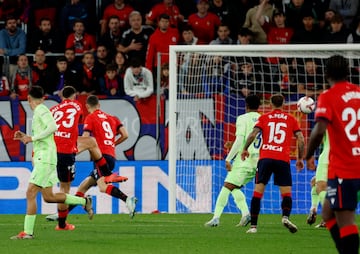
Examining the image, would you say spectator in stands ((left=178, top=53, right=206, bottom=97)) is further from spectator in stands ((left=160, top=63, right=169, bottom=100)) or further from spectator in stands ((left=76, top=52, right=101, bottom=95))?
spectator in stands ((left=76, top=52, right=101, bottom=95))

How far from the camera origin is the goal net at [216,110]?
19.5 m

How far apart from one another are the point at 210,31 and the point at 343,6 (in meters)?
2.97

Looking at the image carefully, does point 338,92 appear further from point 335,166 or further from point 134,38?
point 134,38

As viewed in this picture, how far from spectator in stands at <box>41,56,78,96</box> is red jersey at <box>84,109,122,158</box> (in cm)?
411

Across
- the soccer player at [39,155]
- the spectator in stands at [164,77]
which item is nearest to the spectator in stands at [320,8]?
the spectator in stands at [164,77]

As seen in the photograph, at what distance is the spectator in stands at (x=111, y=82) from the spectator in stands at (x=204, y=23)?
91.4 inches

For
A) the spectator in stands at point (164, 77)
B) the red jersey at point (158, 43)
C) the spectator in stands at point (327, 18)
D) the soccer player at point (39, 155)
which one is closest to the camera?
the soccer player at point (39, 155)

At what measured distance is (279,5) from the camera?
23.8 m

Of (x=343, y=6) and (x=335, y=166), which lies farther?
(x=343, y=6)

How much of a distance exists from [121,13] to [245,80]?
413 cm

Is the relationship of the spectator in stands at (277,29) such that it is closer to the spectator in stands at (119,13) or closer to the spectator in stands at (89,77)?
the spectator in stands at (119,13)

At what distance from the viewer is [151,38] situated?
2216cm

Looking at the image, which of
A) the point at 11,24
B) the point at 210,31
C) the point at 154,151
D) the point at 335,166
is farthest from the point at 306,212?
the point at 335,166

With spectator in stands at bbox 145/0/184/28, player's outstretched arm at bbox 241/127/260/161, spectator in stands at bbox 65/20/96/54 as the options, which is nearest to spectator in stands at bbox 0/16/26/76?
spectator in stands at bbox 65/20/96/54
